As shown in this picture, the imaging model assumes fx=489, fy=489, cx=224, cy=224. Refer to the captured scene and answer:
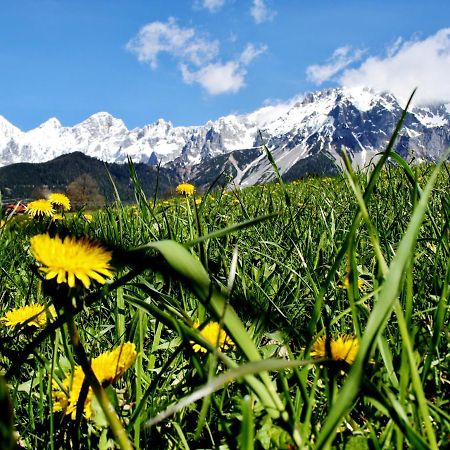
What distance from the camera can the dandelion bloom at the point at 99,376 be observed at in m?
0.91

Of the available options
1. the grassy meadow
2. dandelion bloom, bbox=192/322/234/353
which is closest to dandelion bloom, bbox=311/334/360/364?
the grassy meadow

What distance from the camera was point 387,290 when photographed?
513 mm

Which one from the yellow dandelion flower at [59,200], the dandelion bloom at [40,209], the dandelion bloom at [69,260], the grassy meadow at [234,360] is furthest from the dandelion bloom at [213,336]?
the yellow dandelion flower at [59,200]

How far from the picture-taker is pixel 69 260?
722 mm

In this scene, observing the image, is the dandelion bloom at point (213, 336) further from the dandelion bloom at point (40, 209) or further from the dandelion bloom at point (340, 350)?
the dandelion bloom at point (40, 209)

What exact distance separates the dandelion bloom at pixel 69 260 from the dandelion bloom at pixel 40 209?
7.25ft

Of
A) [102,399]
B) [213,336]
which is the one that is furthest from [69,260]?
[213,336]

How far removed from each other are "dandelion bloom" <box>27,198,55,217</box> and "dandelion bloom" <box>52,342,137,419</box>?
78.3 inches

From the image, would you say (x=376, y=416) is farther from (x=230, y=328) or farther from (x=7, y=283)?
(x=7, y=283)

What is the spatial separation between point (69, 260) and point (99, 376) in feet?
1.03

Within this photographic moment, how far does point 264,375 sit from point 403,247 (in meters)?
0.24

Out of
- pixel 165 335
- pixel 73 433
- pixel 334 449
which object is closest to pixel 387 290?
pixel 334 449

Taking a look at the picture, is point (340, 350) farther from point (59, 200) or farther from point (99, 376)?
point (59, 200)

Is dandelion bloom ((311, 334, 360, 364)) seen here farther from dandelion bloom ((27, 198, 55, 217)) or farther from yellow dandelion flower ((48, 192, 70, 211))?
yellow dandelion flower ((48, 192, 70, 211))
